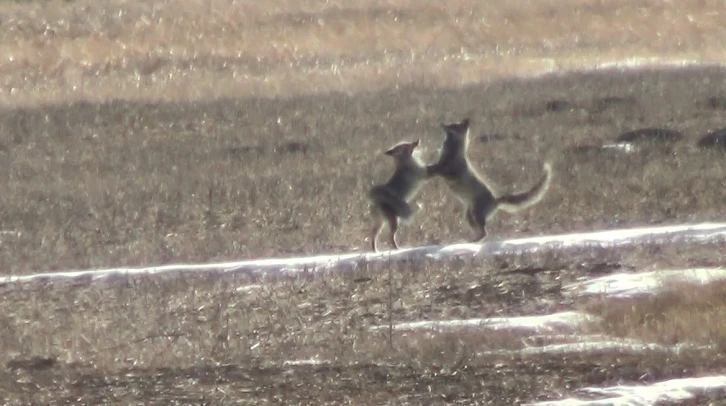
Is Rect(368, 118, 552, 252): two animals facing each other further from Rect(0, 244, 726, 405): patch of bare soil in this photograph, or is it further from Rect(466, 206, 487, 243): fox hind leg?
Rect(0, 244, 726, 405): patch of bare soil

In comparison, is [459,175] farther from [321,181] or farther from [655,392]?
[655,392]

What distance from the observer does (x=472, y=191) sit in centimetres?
1105

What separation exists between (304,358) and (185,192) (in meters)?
5.57

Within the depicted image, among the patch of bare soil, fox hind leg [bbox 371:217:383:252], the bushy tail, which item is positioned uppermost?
the bushy tail

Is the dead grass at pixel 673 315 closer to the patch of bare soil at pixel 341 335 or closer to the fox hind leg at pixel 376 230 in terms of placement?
the patch of bare soil at pixel 341 335

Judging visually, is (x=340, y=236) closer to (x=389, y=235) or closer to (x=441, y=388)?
(x=389, y=235)

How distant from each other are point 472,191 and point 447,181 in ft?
0.65

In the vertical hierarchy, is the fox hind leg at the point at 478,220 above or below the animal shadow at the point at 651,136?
below

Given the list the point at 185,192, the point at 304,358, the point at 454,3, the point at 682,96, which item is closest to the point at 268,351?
the point at 304,358

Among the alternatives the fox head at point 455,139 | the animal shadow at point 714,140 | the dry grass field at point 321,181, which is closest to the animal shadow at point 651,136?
the dry grass field at point 321,181

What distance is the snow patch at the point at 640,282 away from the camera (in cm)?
920

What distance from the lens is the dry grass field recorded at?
8.43 m

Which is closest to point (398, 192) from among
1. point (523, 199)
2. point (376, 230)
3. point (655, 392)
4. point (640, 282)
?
point (376, 230)

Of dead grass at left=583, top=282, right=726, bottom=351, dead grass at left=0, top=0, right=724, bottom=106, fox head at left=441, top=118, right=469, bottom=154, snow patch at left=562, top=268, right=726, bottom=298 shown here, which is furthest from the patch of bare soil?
dead grass at left=0, top=0, right=724, bottom=106
